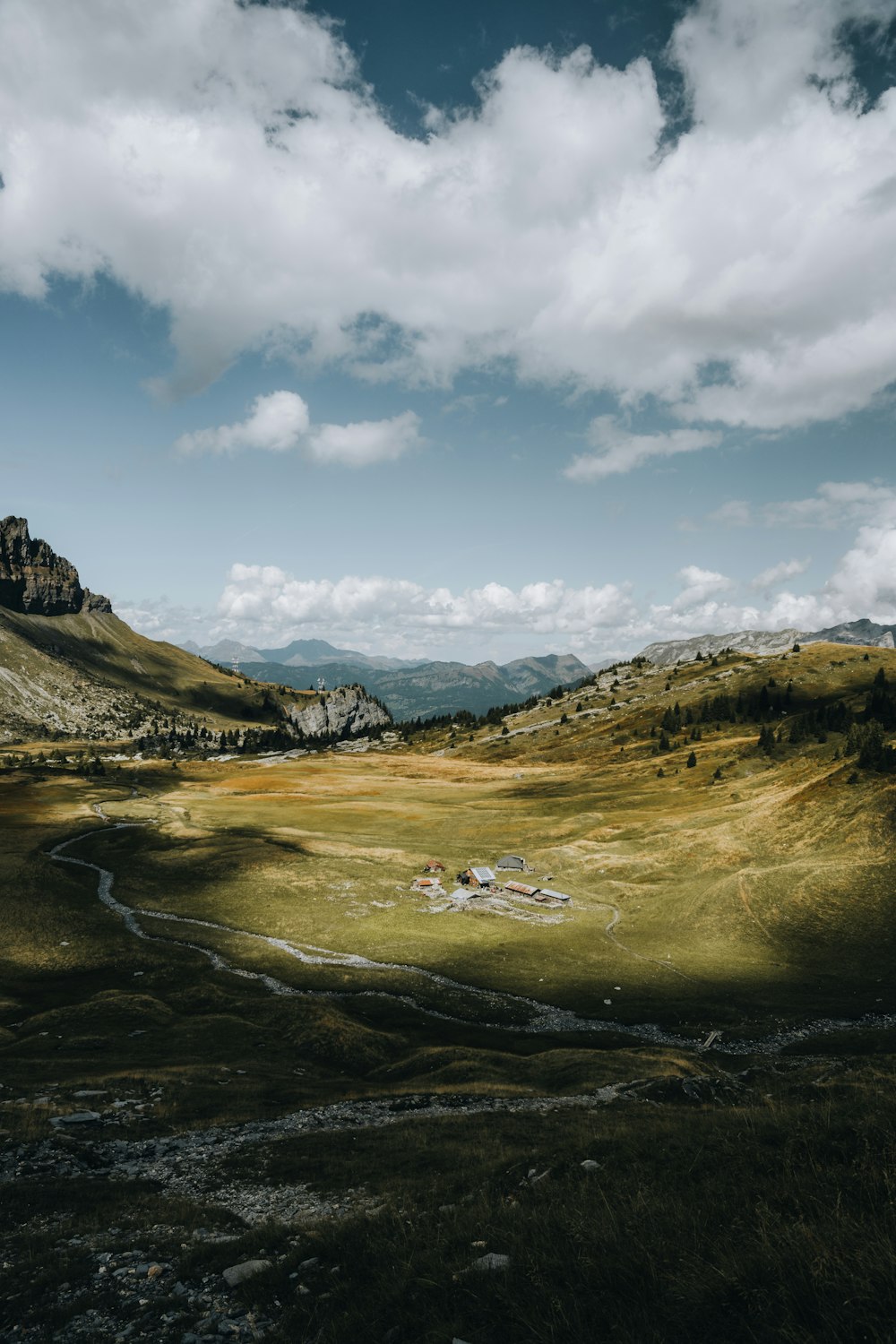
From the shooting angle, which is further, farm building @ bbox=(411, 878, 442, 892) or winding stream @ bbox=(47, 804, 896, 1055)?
farm building @ bbox=(411, 878, 442, 892)

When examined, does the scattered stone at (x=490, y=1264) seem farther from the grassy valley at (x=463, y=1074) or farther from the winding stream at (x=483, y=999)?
the winding stream at (x=483, y=999)

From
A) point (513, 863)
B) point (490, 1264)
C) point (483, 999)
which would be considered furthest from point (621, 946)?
point (490, 1264)

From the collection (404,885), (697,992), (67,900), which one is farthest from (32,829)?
(697,992)

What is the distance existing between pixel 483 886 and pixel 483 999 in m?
29.2

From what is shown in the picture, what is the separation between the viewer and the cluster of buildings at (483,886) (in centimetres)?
7688

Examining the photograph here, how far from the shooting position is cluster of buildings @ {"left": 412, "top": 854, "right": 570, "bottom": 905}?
76.9 meters

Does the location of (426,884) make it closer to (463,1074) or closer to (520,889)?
(520,889)

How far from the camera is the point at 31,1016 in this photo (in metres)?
42.6

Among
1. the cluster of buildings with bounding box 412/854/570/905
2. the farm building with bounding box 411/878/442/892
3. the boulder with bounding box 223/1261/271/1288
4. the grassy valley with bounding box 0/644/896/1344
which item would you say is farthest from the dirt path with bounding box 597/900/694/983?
the boulder with bounding box 223/1261/271/1288

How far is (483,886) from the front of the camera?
80.2 m

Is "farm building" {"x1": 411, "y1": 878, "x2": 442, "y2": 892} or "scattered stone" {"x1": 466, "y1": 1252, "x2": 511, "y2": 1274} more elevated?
"scattered stone" {"x1": 466, "y1": 1252, "x2": 511, "y2": 1274}

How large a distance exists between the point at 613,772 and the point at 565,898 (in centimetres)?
9448

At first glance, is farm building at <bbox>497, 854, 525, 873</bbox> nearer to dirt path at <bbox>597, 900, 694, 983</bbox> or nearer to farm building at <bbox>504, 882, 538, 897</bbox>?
farm building at <bbox>504, 882, 538, 897</bbox>

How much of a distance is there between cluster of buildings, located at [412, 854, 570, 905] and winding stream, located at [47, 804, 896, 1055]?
982 centimetres
